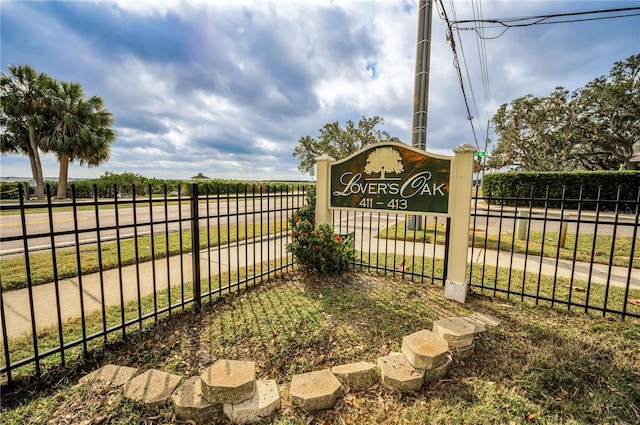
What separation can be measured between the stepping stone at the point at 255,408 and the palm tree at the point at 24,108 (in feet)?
76.8

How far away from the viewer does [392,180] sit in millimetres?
4375

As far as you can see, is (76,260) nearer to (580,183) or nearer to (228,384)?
(228,384)

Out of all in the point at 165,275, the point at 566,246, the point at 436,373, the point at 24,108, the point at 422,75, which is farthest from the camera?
the point at 24,108

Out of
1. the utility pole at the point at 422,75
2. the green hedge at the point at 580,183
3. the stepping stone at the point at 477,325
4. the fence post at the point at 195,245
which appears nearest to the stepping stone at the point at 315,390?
the stepping stone at the point at 477,325

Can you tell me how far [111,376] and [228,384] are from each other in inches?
41.1

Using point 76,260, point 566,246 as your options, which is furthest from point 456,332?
point 566,246

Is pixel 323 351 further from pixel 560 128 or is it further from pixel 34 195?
pixel 560 128

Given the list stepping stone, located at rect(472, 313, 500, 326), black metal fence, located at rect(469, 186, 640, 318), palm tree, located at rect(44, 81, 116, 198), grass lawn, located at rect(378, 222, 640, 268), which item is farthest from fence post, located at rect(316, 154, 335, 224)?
palm tree, located at rect(44, 81, 116, 198)

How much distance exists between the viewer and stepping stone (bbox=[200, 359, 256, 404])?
201 cm

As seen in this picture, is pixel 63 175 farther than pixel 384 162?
Yes

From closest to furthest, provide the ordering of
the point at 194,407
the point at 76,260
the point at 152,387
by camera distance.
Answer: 1. the point at 194,407
2. the point at 152,387
3. the point at 76,260

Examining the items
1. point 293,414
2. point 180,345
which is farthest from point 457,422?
point 180,345

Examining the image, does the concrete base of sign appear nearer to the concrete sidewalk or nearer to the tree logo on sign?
the concrete sidewalk

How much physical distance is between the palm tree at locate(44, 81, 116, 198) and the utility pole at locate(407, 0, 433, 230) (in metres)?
21.2
